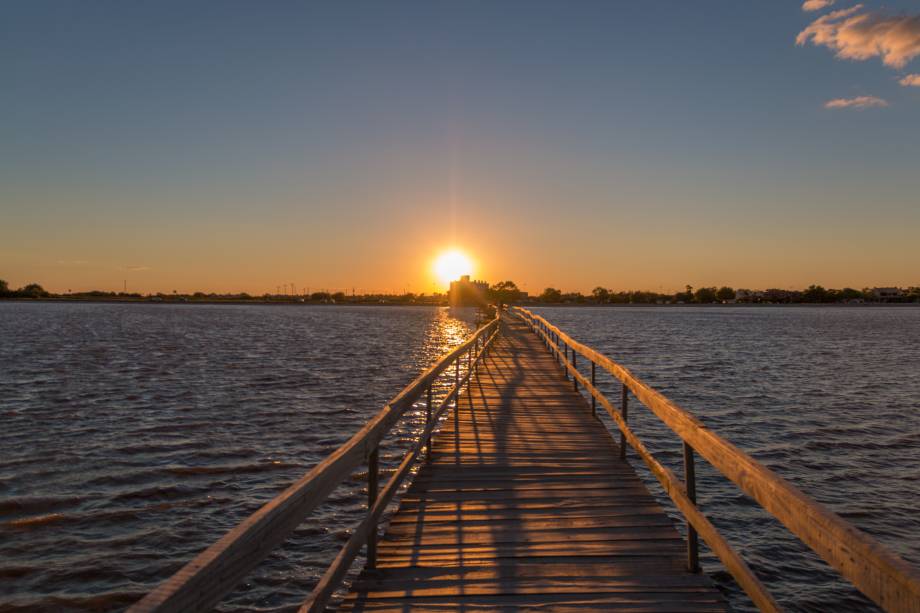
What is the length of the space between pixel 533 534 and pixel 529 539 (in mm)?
115

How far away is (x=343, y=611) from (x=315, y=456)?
30.2ft

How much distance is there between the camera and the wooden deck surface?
381 centimetres

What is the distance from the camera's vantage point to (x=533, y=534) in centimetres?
485

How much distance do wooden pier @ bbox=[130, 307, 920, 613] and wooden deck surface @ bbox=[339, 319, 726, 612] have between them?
0.01m

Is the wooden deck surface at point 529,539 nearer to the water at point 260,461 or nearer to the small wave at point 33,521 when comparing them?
the water at point 260,461

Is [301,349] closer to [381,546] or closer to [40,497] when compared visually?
[40,497]

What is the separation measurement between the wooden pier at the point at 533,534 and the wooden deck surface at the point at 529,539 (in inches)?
0.5

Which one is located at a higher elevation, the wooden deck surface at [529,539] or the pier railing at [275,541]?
the pier railing at [275,541]

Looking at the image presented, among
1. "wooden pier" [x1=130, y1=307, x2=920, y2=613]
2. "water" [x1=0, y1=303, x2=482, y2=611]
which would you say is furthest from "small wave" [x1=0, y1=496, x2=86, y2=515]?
"wooden pier" [x1=130, y1=307, x2=920, y2=613]

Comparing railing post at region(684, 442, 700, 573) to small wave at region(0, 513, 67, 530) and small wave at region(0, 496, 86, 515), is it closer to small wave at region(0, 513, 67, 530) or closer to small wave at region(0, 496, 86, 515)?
small wave at region(0, 513, 67, 530)

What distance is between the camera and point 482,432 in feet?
29.5

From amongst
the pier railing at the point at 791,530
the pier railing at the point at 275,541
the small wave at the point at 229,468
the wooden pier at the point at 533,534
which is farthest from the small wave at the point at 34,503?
the pier railing at the point at 791,530

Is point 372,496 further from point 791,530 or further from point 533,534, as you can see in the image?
point 791,530

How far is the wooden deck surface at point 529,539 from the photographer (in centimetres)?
381
